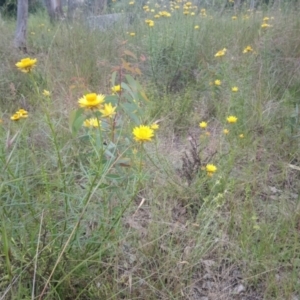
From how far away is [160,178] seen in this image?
74.5 inches

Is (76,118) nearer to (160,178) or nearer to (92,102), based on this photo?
(92,102)

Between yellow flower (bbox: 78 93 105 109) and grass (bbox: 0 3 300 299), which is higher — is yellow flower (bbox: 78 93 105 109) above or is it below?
above

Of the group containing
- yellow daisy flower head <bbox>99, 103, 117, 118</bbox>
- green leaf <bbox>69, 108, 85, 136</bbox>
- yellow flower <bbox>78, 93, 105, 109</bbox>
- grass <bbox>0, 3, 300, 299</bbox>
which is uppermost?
yellow flower <bbox>78, 93, 105, 109</bbox>

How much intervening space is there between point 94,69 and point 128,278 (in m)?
2.19

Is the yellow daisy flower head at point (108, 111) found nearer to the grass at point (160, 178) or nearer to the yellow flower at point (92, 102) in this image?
the grass at point (160, 178)

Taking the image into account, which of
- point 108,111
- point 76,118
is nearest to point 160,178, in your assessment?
point 108,111

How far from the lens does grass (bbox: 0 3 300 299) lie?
1.23 metres

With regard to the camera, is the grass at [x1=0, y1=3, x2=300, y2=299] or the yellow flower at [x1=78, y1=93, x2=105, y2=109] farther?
the grass at [x1=0, y1=3, x2=300, y2=299]

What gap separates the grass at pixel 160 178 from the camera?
4.03ft

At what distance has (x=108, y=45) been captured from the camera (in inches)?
142

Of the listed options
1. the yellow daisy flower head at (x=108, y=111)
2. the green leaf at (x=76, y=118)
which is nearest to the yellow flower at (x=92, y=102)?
the green leaf at (x=76, y=118)

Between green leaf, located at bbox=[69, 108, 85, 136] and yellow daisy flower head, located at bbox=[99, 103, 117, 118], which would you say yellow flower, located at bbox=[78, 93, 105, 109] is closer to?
green leaf, located at bbox=[69, 108, 85, 136]

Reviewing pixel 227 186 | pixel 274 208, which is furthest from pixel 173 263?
pixel 274 208

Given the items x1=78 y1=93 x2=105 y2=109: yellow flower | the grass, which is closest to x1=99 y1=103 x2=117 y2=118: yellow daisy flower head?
→ the grass
